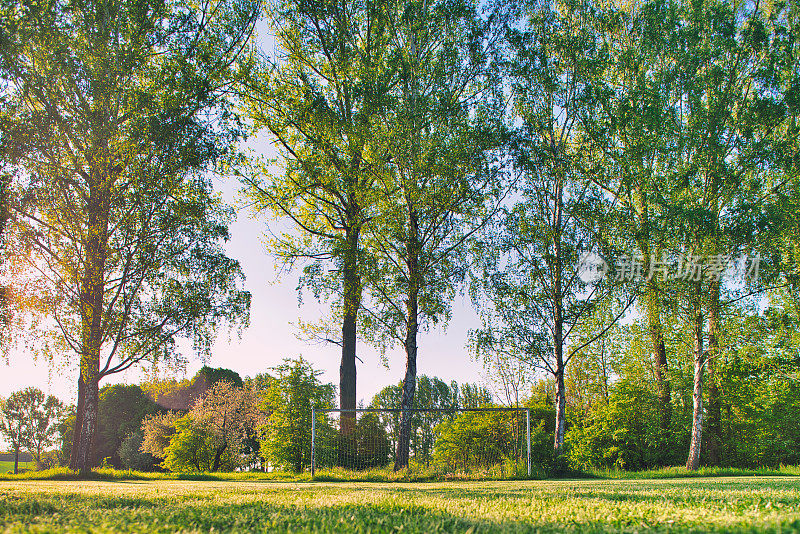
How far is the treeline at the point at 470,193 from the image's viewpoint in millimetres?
15227

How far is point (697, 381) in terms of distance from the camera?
1873 cm

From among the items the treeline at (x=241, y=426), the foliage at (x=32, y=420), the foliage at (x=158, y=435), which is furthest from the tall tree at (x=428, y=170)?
the foliage at (x=32, y=420)

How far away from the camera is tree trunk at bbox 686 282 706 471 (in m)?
18.1

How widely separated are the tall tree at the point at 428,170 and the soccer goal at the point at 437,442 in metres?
0.79

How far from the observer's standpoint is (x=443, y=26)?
1853 centimetres

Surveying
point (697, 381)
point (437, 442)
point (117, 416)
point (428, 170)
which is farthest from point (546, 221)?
point (117, 416)

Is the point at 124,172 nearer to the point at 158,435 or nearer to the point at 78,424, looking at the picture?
the point at 78,424

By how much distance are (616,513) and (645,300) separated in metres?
17.7

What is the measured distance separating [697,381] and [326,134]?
17.1 m

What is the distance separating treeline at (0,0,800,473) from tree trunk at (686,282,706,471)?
104 mm

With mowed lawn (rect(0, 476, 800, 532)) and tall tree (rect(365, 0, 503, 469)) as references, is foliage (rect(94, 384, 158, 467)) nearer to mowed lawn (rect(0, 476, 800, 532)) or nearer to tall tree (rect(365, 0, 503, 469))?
tall tree (rect(365, 0, 503, 469))

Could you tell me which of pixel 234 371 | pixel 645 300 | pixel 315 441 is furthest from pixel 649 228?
pixel 234 371

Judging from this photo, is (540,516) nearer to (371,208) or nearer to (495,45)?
(371,208)

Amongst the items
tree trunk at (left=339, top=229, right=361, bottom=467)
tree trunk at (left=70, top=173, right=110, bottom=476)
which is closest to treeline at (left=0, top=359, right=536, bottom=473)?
tree trunk at (left=339, top=229, right=361, bottom=467)
